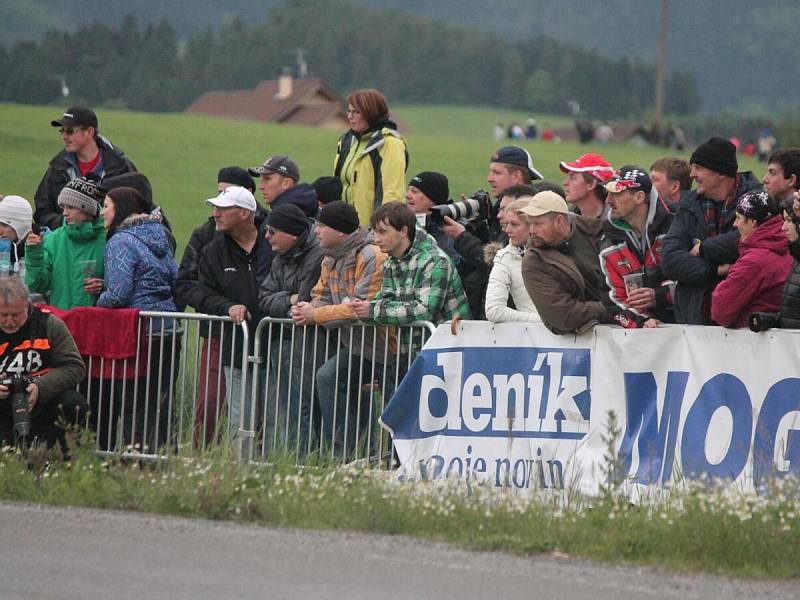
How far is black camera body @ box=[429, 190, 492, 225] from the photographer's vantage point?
9.49 metres

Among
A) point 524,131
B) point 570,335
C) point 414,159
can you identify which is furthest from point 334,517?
point 524,131

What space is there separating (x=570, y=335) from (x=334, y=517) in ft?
6.14

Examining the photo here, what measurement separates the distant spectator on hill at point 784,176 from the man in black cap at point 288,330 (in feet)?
10.0

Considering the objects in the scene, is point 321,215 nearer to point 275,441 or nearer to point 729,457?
point 275,441

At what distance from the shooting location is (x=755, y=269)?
25.8 feet

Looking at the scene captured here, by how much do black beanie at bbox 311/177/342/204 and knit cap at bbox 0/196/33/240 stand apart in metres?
2.20

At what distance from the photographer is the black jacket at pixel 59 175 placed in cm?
1156

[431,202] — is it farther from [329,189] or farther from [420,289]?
[329,189]

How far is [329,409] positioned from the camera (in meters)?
9.18

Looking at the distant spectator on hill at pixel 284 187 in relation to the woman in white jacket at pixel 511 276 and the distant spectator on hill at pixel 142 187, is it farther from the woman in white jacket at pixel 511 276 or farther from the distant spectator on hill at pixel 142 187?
the woman in white jacket at pixel 511 276

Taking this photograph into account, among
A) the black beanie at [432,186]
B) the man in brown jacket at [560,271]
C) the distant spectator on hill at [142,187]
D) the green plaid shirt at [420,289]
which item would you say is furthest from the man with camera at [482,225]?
the distant spectator on hill at [142,187]

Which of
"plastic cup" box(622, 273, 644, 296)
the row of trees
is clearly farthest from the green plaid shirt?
the row of trees

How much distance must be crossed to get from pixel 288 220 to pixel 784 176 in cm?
328

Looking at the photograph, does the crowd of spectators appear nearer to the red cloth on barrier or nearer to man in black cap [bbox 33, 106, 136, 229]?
the red cloth on barrier
